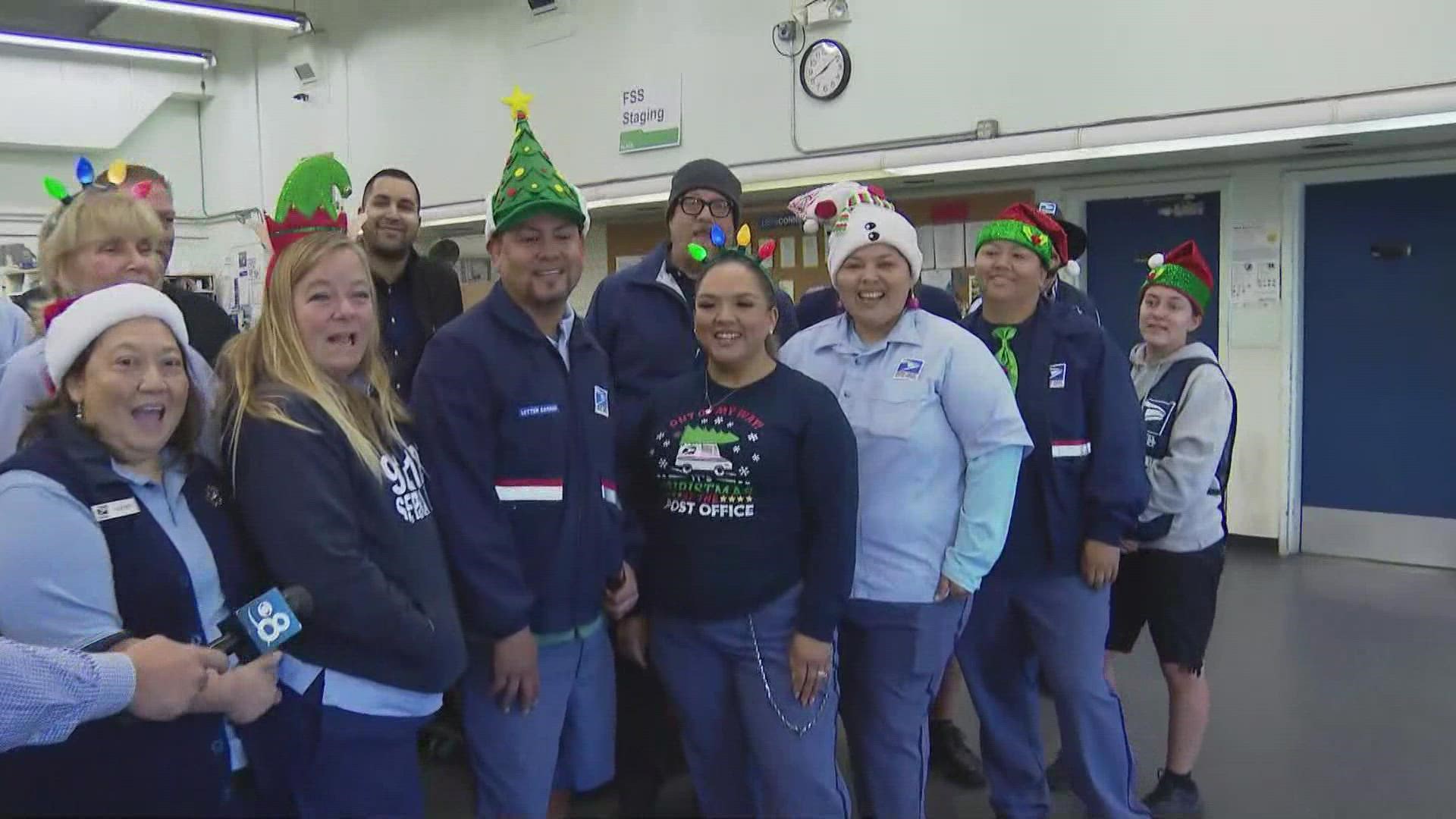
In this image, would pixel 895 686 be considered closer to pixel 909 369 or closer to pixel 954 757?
pixel 909 369

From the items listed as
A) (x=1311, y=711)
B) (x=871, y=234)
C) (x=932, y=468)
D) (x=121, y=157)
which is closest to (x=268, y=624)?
(x=932, y=468)

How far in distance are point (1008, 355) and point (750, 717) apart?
3.39 feet

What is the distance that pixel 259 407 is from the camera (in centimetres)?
148

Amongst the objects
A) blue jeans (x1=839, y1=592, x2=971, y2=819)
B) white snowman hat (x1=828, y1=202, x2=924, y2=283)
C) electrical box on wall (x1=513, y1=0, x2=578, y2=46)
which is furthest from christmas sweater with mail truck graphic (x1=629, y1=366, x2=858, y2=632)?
electrical box on wall (x1=513, y1=0, x2=578, y2=46)

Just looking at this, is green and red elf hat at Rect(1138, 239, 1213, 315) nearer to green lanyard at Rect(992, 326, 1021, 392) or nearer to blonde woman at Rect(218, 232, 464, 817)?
green lanyard at Rect(992, 326, 1021, 392)

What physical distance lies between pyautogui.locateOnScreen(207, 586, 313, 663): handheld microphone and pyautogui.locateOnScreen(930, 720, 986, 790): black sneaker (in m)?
2.07

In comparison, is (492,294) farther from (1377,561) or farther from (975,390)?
(1377,561)

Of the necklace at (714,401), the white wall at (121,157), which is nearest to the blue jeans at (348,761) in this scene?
the necklace at (714,401)

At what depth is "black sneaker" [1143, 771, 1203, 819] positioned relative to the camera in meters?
2.64

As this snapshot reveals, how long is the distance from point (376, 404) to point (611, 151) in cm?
583

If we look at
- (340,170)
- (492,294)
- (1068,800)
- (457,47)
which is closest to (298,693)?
(492,294)

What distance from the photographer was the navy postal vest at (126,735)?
1287 millimetres

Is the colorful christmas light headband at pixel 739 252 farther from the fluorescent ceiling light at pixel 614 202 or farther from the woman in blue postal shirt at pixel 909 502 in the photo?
the fluorescent ceiling light at pixel 614 202

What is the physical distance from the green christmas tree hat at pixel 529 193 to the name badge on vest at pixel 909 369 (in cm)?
72
